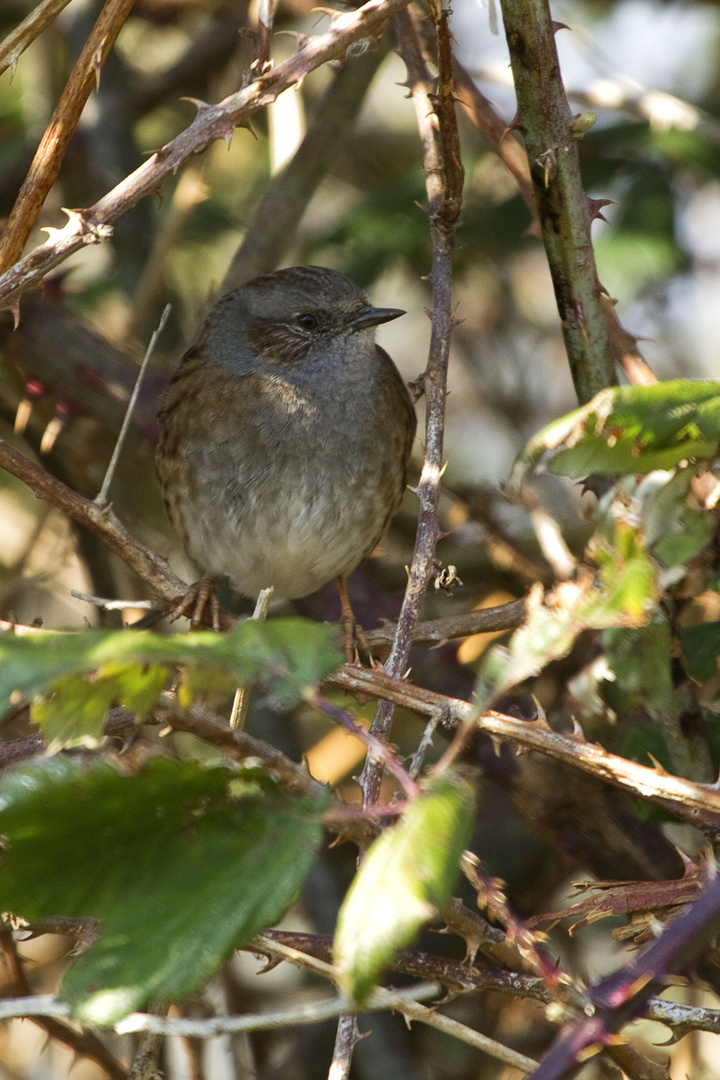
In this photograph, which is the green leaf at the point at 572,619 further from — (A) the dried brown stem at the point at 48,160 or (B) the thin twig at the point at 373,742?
(A) the dried brown stem at the point at 48,160

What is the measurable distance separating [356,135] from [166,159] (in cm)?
354

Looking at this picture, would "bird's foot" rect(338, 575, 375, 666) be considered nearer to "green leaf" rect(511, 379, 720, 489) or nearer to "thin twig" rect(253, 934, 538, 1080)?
"thin twig" rect(253, 934, 538, 1080)

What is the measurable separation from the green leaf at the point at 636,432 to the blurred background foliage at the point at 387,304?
42.3 inches

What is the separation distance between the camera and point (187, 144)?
206 centimetres

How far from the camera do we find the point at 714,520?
72.1 inches

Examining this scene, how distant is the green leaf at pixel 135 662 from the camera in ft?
3.88

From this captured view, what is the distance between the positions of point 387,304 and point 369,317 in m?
1.90

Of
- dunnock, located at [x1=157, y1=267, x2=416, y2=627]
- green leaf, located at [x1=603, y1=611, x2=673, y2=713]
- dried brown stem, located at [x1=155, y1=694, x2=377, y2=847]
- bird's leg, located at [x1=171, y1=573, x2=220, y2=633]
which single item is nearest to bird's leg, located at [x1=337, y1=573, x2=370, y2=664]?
dunnock, located at [x1=157, y1=267, x2=416, y2=627]

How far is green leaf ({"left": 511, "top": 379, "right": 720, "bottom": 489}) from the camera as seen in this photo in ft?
5.55

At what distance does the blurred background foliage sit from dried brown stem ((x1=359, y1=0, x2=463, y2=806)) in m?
0.16

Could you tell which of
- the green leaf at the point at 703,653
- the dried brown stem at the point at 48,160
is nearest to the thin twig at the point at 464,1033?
the green leaf at the point at 703,653

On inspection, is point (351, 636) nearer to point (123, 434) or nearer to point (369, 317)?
point (369, 317)

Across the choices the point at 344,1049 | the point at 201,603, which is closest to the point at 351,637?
the point at 201,603

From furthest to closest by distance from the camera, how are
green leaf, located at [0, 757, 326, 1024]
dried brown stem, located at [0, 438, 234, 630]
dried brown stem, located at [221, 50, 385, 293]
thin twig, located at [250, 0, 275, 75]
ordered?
dried brown stem, located at [221, 50, 385, 293]
thin twig, located at [250, 0, 275, 75]
dried brown stem, located at [0, 438, 234, 630]
green leaf, located at [0, 757, 326, 1024]
